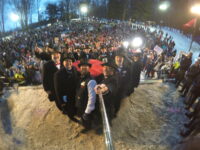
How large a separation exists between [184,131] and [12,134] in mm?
4768

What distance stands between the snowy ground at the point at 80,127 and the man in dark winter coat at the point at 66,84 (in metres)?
0.80

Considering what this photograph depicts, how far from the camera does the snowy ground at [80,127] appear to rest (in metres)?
3.62

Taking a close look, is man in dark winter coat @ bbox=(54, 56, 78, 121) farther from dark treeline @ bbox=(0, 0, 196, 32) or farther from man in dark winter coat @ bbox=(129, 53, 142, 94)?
dark treeline @ bbox=(0, 0, 196, 32)

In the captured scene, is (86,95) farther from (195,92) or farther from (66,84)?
(195,92)

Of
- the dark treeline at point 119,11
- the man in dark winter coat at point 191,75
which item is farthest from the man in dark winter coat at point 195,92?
the dark treeline at point 119,11

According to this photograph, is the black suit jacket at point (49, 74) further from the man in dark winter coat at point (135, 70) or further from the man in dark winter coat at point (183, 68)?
the man in dark winter coat at point (183, 68)

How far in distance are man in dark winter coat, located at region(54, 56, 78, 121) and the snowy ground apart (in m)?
0.80

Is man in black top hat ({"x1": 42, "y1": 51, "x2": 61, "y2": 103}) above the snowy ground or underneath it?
above

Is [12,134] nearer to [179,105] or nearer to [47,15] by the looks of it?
[179,105]

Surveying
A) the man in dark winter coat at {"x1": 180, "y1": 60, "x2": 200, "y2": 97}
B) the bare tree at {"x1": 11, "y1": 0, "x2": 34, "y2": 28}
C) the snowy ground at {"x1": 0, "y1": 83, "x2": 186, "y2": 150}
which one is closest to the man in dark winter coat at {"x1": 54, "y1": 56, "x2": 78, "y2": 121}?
the snowy ground at {"x1": 0, "y1": 83, "x2": 186, "y2": 150}

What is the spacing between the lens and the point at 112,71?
3490mm

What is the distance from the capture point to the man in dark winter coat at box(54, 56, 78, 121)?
3.51m

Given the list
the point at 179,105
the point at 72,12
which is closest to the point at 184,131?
the point at 179,105

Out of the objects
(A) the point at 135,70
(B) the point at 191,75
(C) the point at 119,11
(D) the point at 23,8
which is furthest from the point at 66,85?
(C) the point at 119,11
